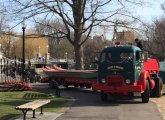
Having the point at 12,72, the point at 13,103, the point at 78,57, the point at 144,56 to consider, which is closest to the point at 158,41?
the point at 78,57

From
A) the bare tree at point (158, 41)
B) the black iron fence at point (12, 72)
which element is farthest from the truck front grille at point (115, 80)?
the bare tree at point (158, 41)

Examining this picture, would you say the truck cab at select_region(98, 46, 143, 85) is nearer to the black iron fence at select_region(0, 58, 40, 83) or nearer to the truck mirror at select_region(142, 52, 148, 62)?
the truck mirror at select_region(142, 52, 148, 62)

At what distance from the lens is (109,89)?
20.9m

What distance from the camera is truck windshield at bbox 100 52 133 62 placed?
69.4 feet

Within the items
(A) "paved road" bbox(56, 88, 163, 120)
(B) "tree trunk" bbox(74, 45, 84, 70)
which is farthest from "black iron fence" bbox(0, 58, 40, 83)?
(A) "paved road" bbox(56, 88, 163, 120)

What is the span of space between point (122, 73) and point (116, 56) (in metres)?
0.90

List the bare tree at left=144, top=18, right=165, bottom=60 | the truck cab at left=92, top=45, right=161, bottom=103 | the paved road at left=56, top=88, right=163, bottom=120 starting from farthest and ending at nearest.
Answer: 1. the bare tree at left=144, top=18, right=165, bottom=60
2. the truck cab at left=92, top=45, right=161, bottom=103
3. the paved road at left=56, top=88, right=163, bottom=120

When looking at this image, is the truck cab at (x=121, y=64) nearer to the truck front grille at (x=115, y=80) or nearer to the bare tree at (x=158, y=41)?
the truck front grille at (x=115, y=80)

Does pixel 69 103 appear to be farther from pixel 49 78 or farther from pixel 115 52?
pixel 49 78

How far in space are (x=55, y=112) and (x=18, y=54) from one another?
247 ft

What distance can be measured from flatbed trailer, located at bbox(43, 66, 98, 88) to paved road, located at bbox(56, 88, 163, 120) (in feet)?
16.8

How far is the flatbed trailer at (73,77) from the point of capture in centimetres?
2755

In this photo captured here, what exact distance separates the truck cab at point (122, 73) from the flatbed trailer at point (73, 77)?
221 inches

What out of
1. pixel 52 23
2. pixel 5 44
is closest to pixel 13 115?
pixel 52 23
